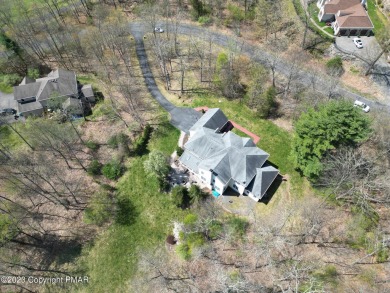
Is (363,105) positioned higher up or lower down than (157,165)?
lower down

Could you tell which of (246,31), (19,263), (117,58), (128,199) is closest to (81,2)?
(117,58)

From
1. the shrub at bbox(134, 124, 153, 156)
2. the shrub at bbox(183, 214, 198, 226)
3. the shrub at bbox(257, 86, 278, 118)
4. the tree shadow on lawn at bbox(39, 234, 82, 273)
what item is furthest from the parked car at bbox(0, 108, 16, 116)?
the shrub at bbox(257, 86, 278, 118)

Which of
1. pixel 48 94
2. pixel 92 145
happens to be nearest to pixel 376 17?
pixel 92 145

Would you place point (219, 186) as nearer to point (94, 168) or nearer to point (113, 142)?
point (94, 168)

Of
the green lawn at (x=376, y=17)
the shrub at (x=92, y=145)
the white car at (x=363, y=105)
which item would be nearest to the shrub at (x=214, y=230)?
the shrub at (x=92, y=145)

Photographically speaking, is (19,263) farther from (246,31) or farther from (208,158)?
(246,31)

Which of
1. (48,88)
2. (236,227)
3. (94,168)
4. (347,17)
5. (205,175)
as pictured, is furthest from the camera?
(347,17)

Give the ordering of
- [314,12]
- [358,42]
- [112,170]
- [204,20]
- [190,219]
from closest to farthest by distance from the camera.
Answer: [190,219], [112,170], [358,42], [314,12], [204,20]
